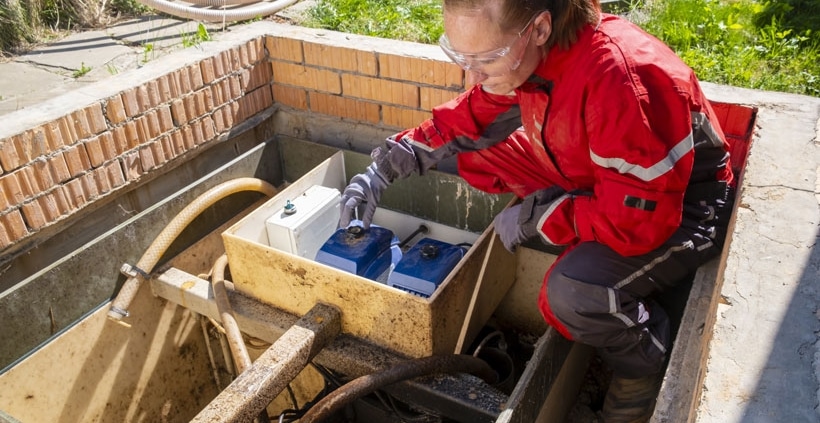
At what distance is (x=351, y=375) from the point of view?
2.79 metres

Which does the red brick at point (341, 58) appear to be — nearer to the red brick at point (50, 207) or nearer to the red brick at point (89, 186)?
the red brick at point (89, 186)

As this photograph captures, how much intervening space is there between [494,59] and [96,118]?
1933 mm

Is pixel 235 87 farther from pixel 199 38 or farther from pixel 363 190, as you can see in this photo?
pixel 363 190

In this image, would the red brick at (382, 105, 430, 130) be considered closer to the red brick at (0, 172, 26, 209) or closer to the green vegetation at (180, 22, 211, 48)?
the green vegetation at (180, 22, 211, 48)

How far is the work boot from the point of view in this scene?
2.49 metres

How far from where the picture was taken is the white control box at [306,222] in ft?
10.3

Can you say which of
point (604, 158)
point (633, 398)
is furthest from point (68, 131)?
point (633, 398)

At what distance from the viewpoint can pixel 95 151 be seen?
9.74ft

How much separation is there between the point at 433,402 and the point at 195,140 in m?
1.90

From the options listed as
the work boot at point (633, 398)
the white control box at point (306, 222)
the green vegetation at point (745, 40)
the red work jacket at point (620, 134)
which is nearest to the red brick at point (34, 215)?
the white control box at point (306, 222)

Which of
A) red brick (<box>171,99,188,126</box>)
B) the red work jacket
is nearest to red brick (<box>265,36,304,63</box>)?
red brick (<box>171,99,188,126</box>)

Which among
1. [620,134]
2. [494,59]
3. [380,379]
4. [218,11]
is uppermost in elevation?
[494,59]

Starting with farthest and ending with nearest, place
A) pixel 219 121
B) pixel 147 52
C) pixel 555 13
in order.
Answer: pixel 147 52, pixel 219 121, pixel 555 13

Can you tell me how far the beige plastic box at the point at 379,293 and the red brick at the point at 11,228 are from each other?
866 mm
